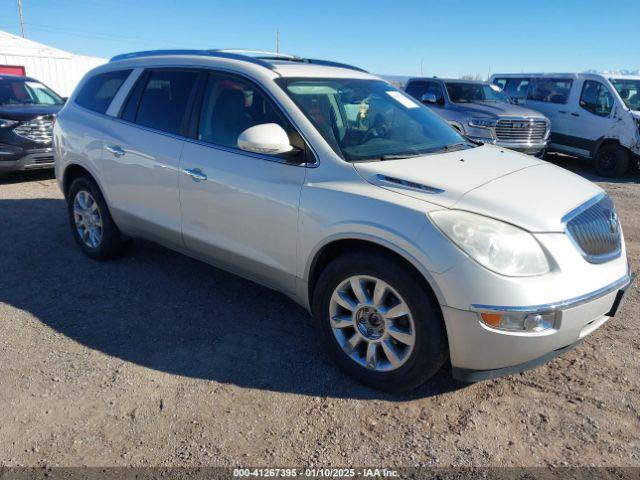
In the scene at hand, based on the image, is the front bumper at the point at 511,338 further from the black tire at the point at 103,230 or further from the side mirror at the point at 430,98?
the side mirror at the point at 430,98

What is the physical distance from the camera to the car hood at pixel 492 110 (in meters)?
10.6

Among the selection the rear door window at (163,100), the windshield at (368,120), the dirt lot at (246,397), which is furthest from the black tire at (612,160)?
the rear door window at (163,100)

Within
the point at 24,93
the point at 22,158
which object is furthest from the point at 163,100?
the point at 24,93

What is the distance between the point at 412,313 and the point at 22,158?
7.88 meters

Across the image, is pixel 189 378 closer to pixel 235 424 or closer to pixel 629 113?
A: pixel 235 424

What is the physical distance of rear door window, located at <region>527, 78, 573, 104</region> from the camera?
38.3 ft

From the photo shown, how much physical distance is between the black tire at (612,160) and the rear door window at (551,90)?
1605 mm

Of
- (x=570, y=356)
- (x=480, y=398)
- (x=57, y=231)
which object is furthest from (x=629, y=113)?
(x=57, y=231)

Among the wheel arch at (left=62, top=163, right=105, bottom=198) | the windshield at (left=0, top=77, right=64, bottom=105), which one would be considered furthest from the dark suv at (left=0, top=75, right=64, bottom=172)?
the wheel arch at (left=62, top=163, right=105, bottom=198)

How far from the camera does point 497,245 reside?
8.40ft

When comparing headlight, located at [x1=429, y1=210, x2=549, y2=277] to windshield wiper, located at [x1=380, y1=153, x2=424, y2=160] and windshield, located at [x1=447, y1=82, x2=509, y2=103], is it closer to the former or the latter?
windshield wiper, located at [x1=380, y1=153, x2=424, y2=160]

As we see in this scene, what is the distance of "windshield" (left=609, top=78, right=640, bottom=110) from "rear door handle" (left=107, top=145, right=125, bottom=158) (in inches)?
402

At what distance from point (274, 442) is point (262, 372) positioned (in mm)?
649

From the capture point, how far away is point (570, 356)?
3.42m
